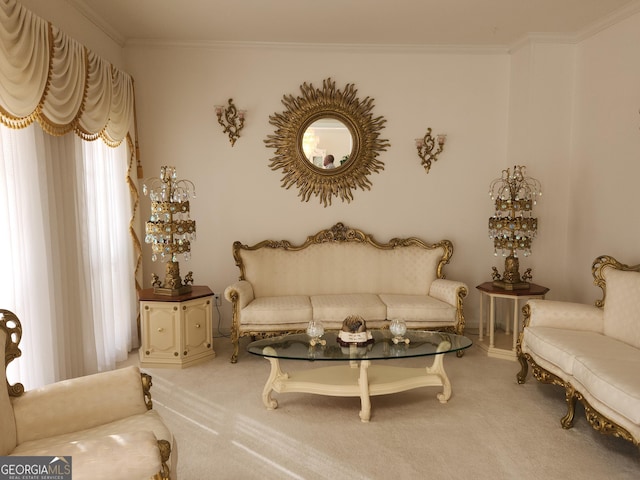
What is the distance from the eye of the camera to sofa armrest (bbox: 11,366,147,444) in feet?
6.15

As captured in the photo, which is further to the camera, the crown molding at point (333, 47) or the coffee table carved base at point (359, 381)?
the crown molding at point (333, 47)

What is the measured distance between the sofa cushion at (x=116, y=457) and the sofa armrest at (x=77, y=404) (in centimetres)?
38

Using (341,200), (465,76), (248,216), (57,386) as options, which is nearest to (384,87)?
(465,76)

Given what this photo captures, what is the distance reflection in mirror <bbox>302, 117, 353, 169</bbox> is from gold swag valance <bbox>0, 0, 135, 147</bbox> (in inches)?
75.0

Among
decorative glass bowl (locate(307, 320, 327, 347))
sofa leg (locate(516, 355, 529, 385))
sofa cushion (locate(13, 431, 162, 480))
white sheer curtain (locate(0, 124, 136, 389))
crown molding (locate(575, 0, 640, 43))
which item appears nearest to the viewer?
sofa cushion (locate(13, 431, 162, 480))

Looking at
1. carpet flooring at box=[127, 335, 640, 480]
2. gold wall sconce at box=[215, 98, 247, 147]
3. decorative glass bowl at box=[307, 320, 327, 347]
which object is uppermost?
gold wall sconce at box=[215, 98, 247, 147]

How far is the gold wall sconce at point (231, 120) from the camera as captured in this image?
4.62m

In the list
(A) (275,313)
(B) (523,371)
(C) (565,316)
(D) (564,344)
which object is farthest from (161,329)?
(C) (565,316)

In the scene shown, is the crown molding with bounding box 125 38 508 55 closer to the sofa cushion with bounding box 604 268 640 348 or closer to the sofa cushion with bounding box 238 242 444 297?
the sofa cushion with bounding box 238 242 444 297

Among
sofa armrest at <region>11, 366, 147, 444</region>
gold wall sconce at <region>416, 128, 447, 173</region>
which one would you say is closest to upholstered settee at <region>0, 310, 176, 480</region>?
sofa armrest at <region>11, 366, 147, 444</region>

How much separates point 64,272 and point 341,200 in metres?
2.66

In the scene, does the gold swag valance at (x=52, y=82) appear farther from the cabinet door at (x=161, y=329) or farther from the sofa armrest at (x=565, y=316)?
the sofa armrest at (x=565, y=316)

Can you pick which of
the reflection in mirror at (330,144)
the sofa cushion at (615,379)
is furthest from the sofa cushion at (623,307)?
the reflection in mirror at (330,144)

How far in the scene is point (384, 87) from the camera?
476cm
